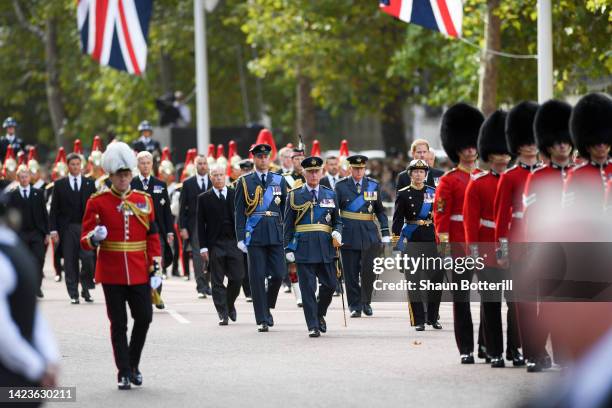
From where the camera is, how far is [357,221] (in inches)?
688

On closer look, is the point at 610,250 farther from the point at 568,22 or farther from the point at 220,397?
the point at 568,22

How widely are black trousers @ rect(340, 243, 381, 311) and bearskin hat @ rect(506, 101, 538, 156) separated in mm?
5300

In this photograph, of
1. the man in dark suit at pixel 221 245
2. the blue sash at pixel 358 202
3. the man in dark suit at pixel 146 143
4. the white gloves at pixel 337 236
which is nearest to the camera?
the white gloves at pixel 337 236

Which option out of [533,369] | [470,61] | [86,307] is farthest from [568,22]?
[533,369]

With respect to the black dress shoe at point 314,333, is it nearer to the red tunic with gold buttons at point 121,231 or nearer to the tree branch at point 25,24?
the red tunic with gold buttons at point 121,231

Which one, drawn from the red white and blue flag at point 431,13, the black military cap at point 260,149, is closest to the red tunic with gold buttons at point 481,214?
the black military cap at point 260,149

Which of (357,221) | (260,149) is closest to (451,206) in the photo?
(260,149)

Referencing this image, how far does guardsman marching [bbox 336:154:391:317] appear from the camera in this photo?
17438mm

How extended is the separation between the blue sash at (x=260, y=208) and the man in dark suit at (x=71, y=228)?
15.7 ft

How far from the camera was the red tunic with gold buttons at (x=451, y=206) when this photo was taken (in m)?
13.0

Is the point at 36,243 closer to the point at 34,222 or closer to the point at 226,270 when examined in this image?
the point at 34,222

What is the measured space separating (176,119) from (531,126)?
29.9 meters

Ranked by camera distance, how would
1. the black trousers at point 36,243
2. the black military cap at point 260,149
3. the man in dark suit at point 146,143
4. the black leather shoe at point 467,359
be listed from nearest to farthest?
1. the black leather shoe at point 467,359
2. the black military cap at point 260,149
3. the black trousers at point 36,243
4. the man in dark suit at point 146,143

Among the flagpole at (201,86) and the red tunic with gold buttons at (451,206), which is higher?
the flagpole at (201,86)
